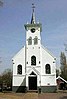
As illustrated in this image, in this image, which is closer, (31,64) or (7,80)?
(31,64)

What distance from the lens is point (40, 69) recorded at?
1869 inches

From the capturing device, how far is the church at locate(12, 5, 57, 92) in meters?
46.9

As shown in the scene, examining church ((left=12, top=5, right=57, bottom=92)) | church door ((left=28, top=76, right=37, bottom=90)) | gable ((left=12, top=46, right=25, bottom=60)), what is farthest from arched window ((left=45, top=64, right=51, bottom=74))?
gable ((left=12, top=46, right=25, bottom=60))

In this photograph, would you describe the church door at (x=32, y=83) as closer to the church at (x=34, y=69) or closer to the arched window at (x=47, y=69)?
the church at (x=34, y=69)

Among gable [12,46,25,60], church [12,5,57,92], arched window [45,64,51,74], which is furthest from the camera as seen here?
gable [12,46,25,60]

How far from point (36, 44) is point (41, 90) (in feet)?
30.7

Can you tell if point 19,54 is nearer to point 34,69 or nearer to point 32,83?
point 34,69

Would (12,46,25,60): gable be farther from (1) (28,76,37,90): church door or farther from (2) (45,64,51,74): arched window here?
(2) (45,64,51,74): arched window

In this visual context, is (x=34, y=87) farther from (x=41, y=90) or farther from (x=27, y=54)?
(x=27, y=54)

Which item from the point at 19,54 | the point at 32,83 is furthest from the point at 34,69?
the point at 19,54

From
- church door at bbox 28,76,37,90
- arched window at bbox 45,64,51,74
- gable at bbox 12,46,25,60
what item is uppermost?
gable at bbox 12,46,25,60

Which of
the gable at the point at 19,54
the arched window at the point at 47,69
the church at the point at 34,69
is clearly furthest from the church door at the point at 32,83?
the gable at the point at 19,54

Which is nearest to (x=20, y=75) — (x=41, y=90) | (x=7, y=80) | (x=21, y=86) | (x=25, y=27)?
(x=21, y=86)

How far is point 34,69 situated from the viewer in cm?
4712
